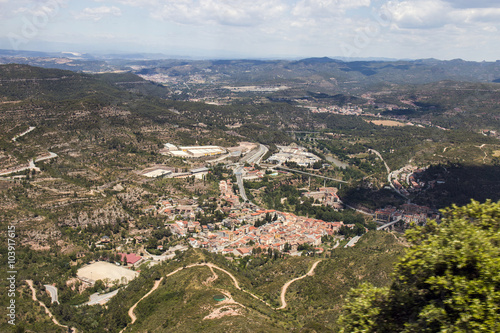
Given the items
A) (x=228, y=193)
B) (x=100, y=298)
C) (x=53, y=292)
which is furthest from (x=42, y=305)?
(x=228, y=193)

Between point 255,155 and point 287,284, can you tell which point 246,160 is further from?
point 287,284

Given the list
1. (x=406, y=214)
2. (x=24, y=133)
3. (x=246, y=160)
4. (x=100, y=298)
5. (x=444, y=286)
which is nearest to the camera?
(x=444, y=286)

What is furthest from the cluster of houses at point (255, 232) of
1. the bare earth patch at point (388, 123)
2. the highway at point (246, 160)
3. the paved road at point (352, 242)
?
the bare earth patch at point (388, 123)

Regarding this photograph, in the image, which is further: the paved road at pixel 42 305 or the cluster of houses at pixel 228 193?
the cluster of houses at pixel 228 193

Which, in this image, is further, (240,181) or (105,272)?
(240,181)

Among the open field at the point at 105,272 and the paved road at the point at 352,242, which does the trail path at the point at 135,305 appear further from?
the paved road at the point at 352,242

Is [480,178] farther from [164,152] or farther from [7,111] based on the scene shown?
[7,111]

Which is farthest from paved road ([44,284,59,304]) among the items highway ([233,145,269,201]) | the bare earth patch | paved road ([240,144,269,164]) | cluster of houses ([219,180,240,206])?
the bare earth patch

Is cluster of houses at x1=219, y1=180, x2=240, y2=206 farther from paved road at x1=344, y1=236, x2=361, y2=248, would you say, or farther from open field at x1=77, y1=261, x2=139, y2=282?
open field at x1=77, y1=261, x2=139, y2=282
